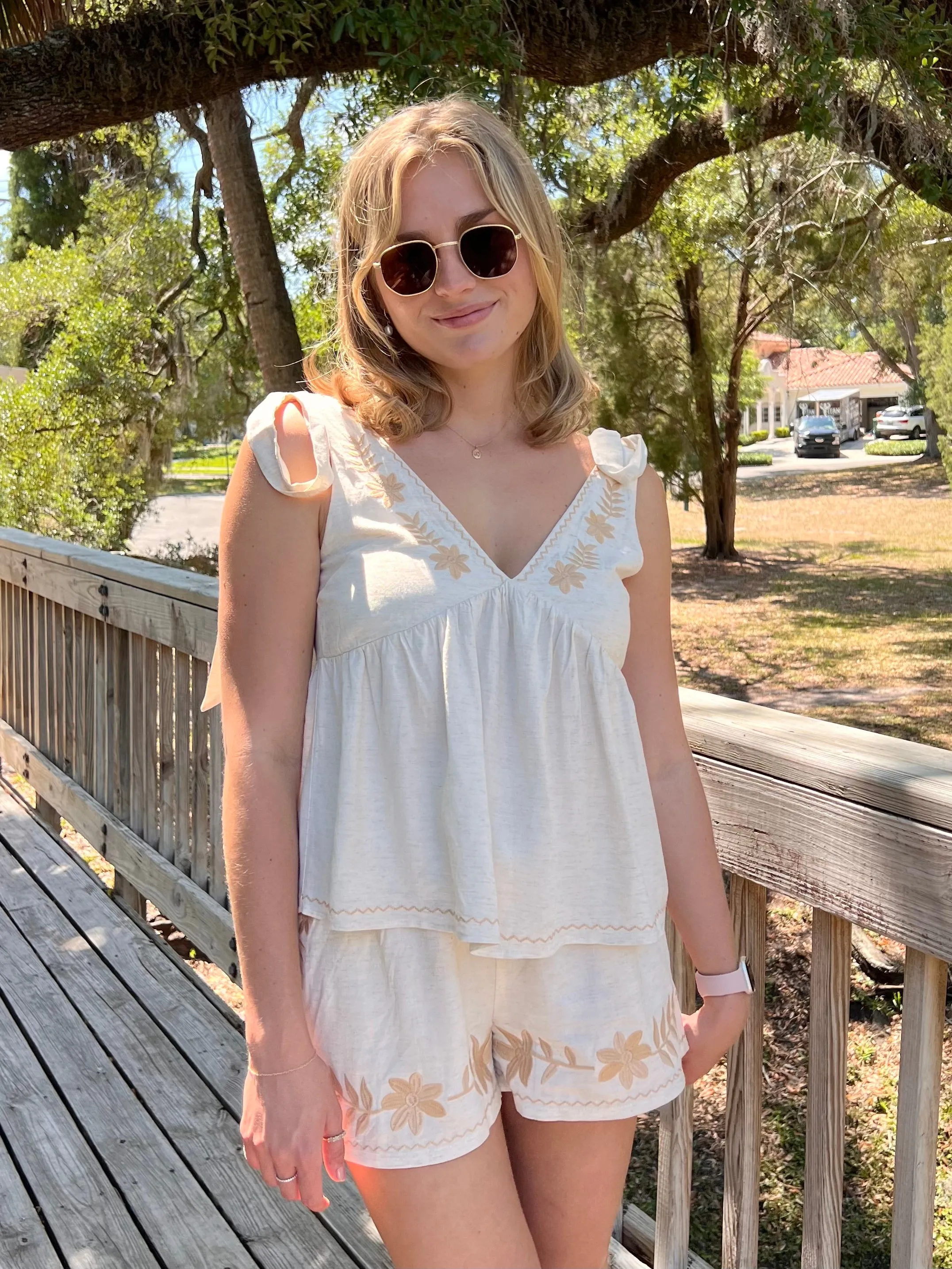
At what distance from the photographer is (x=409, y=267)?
4.66 feet

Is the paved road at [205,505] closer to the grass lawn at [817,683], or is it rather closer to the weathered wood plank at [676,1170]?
the grass lawn at [817,683]

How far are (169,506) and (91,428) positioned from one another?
48.8 ft

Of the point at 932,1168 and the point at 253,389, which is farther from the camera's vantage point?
the point at 253,389

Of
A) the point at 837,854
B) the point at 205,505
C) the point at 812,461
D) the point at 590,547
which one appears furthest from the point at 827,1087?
the point at 812,461

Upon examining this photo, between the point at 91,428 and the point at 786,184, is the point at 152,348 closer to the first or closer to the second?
the point at 91,428

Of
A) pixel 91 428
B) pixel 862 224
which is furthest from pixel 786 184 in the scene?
pixel 91 428

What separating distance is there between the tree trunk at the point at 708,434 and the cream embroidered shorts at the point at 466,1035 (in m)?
→ 13.7

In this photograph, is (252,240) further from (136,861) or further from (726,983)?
(726,983)

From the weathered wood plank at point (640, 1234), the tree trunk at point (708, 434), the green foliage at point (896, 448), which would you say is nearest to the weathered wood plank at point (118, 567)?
the weathered wood plank at point (640, 1234)

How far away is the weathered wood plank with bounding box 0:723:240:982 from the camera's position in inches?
110

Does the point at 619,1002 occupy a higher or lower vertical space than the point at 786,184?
lower

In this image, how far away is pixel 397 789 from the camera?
1.29 m

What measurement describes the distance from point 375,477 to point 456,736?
32cm

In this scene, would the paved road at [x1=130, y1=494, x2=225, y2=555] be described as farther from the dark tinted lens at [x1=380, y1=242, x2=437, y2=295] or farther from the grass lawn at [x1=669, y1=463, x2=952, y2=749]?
the dark tinted lens at [x1=380, y1=242, x2=437, y2=295]
